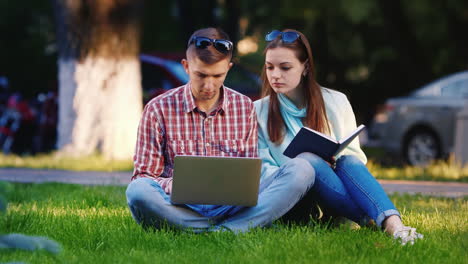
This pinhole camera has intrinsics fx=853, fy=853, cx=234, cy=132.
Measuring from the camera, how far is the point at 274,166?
527 cm

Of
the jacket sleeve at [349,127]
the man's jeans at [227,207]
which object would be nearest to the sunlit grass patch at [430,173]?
the jacket sleeve at [349,127]

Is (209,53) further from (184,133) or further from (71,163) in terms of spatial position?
(71,163)

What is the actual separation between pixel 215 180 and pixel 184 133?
588 millimetres

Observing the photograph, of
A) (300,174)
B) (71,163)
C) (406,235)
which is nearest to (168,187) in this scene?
(300,174)

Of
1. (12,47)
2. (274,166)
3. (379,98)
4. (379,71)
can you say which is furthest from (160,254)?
(12,47)

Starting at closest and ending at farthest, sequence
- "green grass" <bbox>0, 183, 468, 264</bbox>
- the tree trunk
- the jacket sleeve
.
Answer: "green grass" <bbox>0, 183, 468, 264</bbox> → the jacket sleeve → the tree trunk

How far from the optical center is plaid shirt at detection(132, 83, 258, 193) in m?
4.99

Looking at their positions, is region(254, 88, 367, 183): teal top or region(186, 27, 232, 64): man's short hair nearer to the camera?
region(186, 27, 232, 64): man's short hair

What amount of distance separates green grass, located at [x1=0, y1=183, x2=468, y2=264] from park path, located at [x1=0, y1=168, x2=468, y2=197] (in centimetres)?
240

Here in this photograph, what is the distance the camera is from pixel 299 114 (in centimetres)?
529

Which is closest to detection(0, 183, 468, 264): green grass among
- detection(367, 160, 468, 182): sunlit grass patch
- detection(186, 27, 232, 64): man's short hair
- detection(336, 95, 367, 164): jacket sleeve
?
detection(336, 95, 367, 164): jacket sleeve

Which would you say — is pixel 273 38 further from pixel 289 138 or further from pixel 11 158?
pixel 11 158

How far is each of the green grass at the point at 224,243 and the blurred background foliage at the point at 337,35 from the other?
9058 mm

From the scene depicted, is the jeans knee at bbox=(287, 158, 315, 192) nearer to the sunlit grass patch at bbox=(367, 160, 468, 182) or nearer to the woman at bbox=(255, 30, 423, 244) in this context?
the woman at bbox=(255, 30, 423, 244)
